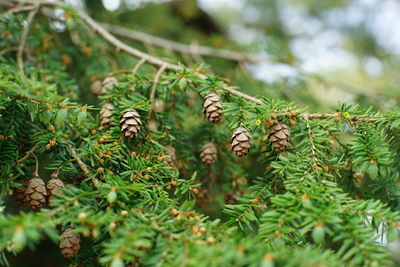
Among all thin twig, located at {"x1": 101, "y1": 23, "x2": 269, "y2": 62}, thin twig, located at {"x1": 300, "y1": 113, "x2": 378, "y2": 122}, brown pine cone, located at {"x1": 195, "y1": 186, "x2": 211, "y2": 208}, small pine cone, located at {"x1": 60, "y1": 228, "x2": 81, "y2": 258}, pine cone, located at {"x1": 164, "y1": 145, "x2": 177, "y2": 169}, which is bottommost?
small pine cone, located at {"x1": 60, "y1": 228, "x2": 81, "y2": 258}

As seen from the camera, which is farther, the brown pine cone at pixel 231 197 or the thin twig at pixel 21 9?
the thin twig at pixel 21 9

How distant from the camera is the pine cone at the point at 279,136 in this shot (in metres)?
1.20

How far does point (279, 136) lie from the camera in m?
1.20

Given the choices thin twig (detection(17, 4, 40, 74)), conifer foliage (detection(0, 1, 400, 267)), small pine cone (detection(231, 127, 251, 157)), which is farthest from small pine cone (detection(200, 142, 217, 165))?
thin twig (detection(17, 4, 40, 74))

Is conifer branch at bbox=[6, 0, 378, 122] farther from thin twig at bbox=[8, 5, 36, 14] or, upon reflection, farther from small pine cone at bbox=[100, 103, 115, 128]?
small pine cone at bbox=[100, 103, 115, 128]

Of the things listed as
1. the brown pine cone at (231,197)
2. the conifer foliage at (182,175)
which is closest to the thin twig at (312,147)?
the conifer foliage at (182,175)

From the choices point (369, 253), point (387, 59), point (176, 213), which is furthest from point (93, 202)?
point (387, 59)

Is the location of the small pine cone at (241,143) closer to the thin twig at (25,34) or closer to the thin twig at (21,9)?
the thin twig at (25,34)

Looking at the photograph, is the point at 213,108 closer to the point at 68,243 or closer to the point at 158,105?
the point at 158,105

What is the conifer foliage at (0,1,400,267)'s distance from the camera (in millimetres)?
873

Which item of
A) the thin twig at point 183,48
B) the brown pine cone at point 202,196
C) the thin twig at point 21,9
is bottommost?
the brown pine cone at point 202,196

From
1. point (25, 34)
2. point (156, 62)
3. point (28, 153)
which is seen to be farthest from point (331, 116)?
point (25, 34)

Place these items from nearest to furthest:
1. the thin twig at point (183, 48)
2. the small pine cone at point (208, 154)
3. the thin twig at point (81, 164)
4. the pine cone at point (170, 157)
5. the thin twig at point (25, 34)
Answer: the thin twig at point (81, 164) < the pine cone at point (170, 157) < the small pine cone at point (208, 154) < the thin twig at point (25, 34) < the thin twig at point (183, 48)

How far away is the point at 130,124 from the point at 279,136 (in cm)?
56
